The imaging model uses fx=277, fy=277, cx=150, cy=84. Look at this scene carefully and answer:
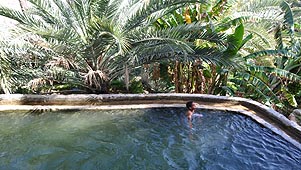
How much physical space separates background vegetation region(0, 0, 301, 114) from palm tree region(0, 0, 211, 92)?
0.02 metres

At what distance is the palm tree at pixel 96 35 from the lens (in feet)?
18.3

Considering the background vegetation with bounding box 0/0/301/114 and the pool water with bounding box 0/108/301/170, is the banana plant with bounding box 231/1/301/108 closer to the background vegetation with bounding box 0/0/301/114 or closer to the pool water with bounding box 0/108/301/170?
the background vegetation with bounding box 0/0/301/114

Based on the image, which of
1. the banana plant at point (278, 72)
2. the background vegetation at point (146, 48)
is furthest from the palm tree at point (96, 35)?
the banana plant at point (278, 72)

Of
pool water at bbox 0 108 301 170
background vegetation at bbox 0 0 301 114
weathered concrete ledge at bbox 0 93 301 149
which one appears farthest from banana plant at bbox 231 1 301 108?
pool water at bbox 0 108 301 170

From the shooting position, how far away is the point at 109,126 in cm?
503

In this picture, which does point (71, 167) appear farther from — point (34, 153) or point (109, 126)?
point (109, 126)

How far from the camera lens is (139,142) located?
445 cm

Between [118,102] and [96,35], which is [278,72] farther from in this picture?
[96,35]

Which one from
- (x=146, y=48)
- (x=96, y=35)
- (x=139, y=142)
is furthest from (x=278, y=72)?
(x=96, y=35)

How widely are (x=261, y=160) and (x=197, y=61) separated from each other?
10.2 feet

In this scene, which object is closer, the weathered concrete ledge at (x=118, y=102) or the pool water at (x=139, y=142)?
the pool water at (x=139, y=142)

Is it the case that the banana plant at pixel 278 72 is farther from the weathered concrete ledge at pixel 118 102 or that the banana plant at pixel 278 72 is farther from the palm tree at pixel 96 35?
the palm tree at pixel 96 35

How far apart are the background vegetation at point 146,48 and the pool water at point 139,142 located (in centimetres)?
117

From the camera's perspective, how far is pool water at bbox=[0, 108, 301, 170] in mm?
3859
